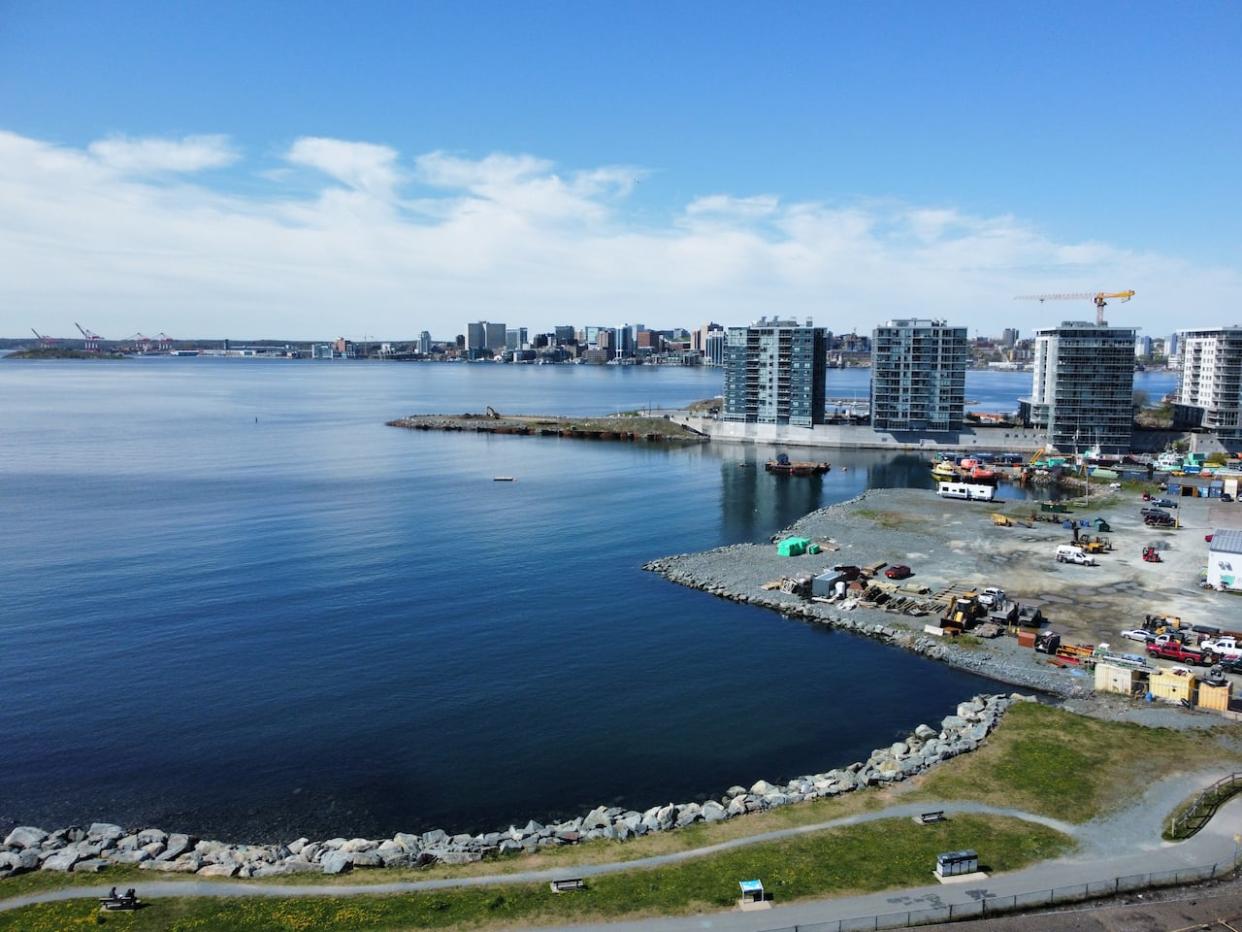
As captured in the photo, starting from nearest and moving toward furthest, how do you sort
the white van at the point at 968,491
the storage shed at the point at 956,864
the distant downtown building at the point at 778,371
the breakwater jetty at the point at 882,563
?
the storage shed at the point at 956,864 → the breakwater jetty at the point at 882,563 → the white van at the point at 968,491 → the distant downtown building at the point at 778,371

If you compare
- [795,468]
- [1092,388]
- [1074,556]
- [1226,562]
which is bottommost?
[1074,556]

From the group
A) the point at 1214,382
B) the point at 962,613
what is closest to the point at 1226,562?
the point at 962,613

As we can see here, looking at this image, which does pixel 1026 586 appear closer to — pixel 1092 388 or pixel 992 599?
pixel 992 599

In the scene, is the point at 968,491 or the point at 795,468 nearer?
the point at 968,491

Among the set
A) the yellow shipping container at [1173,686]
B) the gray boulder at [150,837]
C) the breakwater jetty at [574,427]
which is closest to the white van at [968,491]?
the yellow shipping container at [1173,686]

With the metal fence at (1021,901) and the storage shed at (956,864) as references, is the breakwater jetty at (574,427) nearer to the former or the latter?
the storage shed at (956,864)
